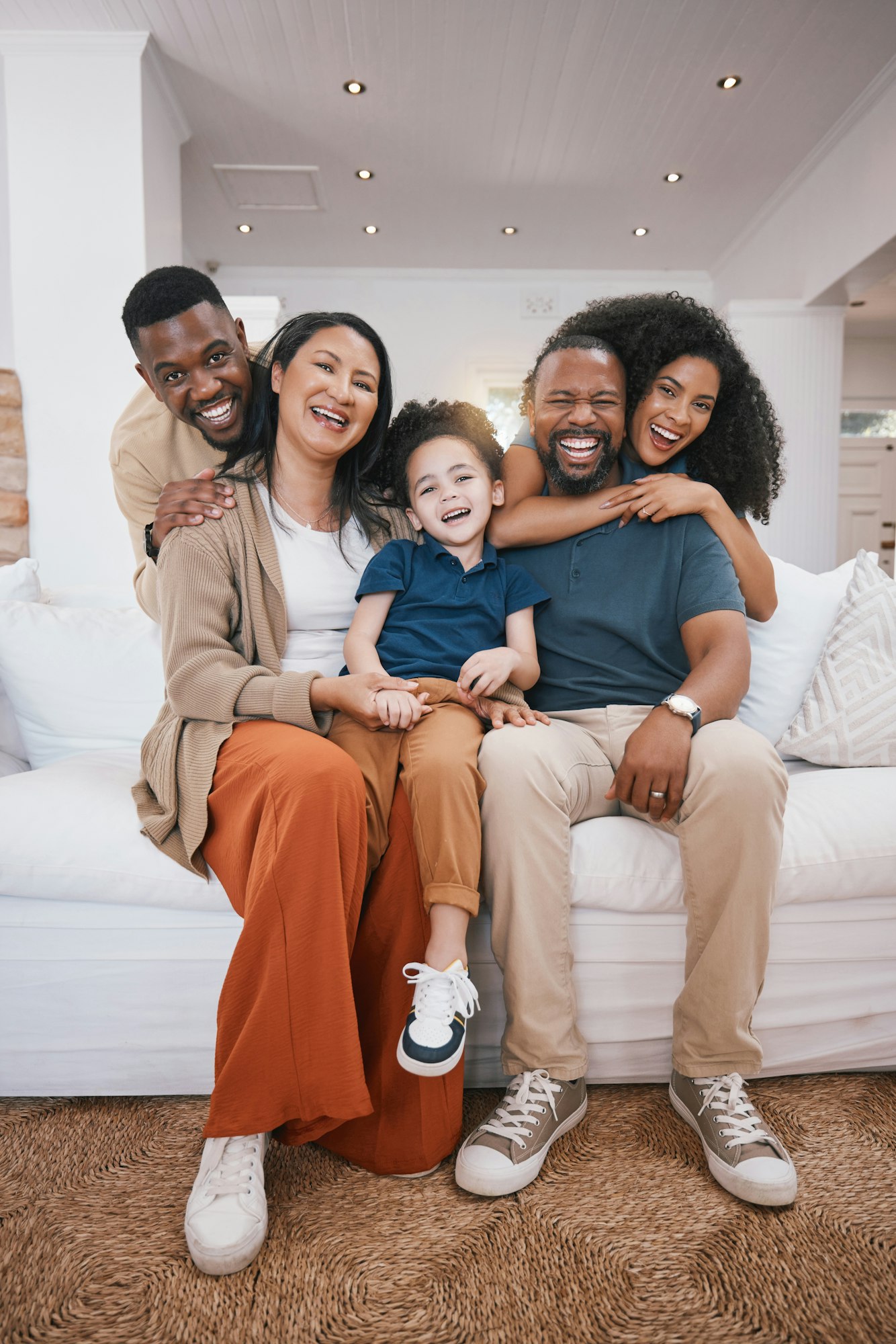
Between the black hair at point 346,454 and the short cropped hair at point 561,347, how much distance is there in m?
0.28

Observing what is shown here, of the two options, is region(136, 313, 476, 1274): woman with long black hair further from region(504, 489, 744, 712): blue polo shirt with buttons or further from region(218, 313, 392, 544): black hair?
region(504, 489, 744, 712): blue polo shirt with buttons

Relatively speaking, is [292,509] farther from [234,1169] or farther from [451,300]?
[451,300]

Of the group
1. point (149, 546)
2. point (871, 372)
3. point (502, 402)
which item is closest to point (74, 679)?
point (149, 546)

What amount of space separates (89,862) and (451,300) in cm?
654

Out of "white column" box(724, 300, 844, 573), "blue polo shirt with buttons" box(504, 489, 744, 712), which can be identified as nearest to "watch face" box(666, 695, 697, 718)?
"blue polo shirt with buttons" box(504, 489, 744, 712)

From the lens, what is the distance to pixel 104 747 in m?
1.69

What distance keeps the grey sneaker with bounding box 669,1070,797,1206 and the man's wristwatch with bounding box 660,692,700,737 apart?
0.49 m

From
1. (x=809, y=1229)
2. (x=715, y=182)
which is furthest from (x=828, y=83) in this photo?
(x=809, y=1229)

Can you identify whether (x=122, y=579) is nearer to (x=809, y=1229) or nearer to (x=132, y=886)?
(x=132, y=886)

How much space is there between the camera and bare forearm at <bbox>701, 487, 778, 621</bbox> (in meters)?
1.47

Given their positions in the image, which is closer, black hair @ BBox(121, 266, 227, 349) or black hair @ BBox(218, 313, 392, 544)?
black hair @ BBox(218, 313, 392, 544)

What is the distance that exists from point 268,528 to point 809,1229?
1.25 metres

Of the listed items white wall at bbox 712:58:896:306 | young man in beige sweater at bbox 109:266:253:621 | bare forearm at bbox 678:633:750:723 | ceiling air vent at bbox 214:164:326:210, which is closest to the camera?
bare forearm at bbox 678:633:750:723

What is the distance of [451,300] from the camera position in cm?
678
